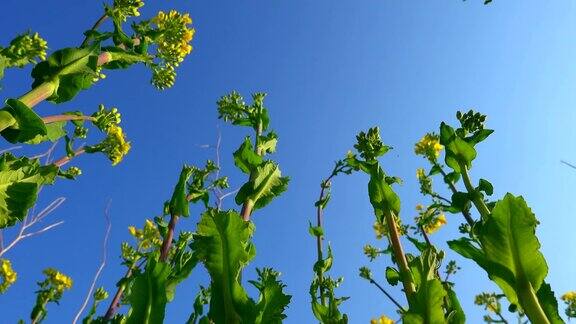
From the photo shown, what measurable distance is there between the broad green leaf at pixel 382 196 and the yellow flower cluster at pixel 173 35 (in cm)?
253

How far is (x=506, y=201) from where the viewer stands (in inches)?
42.2

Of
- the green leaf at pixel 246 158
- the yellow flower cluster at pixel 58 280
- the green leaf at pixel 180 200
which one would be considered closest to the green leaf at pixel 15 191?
the green leaf at pixel 180 200

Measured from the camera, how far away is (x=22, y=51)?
2562mm

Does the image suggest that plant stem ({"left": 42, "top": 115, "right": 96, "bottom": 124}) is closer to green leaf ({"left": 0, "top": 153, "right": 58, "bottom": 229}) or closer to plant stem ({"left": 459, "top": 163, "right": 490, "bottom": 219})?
green leaf ({"left": 0, "top": 153, "right": 58, "bottom": 229})

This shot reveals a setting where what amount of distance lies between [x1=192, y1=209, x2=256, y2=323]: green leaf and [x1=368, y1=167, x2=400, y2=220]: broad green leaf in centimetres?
42

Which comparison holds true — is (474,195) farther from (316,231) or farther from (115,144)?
(115,144)

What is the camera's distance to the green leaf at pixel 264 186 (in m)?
1.72

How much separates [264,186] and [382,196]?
1.85ft

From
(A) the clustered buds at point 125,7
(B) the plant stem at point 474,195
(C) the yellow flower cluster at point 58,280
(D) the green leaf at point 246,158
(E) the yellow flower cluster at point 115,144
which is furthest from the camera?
(C) the yellow flower cluster at point 58,280

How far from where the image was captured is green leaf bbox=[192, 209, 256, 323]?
1021mm

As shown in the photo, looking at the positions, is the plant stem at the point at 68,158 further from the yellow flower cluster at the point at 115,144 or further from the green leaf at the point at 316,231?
the green leaf at the point at 316,231

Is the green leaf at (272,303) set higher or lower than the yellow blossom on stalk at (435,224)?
lower

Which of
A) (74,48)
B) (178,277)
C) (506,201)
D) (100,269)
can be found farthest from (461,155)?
(100,269)

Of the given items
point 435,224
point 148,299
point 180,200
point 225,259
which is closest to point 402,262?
point 225,259
